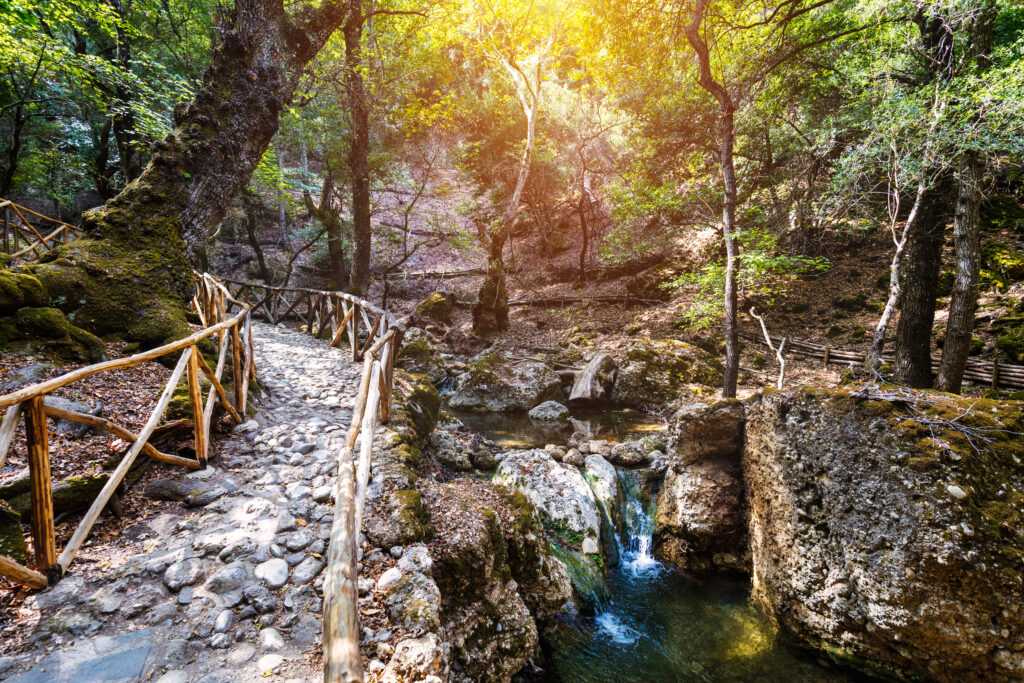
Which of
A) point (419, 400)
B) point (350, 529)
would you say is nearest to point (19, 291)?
point (419, 400)

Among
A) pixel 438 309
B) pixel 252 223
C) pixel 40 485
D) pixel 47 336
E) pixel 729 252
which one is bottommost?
pixel 40 485

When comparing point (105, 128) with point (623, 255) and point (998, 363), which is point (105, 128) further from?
point (998, 363)

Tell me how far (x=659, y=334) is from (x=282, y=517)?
11.4 metres

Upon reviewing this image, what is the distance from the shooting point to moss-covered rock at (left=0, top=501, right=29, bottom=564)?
6.28 ft

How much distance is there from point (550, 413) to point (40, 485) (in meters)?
7.32

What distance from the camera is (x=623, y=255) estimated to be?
13.5 meters

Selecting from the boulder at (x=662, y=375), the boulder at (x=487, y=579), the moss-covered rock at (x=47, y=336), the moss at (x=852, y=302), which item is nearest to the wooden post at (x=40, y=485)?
the boulder at (x=487, y=579)

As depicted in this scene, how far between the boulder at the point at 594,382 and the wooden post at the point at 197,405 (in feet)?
24.0

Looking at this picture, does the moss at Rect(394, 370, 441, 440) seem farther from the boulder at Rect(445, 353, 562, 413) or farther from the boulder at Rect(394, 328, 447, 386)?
the boulder at Rect(394, 328, 447, 386)

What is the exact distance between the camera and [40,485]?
1.93 metres

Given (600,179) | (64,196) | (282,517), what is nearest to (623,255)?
(600,179)

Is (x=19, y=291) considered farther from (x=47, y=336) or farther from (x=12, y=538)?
(x=12, y=538)

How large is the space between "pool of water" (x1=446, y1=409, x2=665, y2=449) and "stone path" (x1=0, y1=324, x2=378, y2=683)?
4486mm

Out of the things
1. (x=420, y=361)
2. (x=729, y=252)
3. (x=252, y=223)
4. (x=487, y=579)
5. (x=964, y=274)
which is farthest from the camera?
(x=252, y=223)
